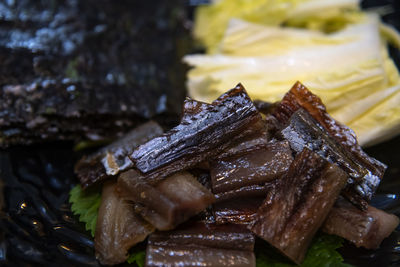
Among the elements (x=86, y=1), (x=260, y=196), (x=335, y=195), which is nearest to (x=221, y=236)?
(x=260, y=196)

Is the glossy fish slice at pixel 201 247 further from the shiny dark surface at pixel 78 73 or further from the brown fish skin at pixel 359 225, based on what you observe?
the shiny dark surface at pixel 78 73

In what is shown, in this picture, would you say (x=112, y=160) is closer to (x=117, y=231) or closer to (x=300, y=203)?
(x=117, y=231)

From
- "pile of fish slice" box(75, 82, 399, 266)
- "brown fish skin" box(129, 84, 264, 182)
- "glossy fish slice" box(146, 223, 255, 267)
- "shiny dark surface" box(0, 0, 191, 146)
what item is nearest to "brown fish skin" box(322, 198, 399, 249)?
"pile of fish slice" box(75, 82, 399, 266)


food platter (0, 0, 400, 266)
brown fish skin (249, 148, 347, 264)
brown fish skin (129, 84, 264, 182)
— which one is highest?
brown fish skin (129, 84, 264, 182)

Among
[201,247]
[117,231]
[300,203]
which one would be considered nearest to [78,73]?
[117,231]

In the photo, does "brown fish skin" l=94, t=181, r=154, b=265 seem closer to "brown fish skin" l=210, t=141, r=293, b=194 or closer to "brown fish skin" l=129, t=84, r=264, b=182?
"brown fish skin" l=129, t=84, r=264, b=182

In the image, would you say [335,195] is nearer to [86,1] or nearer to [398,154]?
[398,154]
